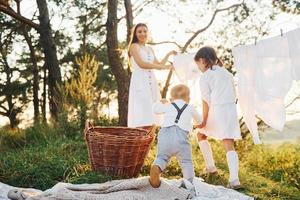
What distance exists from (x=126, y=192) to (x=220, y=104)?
4.75ft

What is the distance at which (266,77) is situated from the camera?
5.41 metres

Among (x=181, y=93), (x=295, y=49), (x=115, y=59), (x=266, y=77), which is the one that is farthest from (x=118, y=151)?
(x=115, y=59)

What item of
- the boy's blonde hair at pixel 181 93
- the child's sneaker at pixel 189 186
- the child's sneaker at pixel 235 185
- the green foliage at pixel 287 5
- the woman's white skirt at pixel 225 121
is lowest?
the child's sneaker at pixel 235 185

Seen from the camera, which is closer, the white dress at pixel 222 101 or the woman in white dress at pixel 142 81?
the white dress at pixel 222 101

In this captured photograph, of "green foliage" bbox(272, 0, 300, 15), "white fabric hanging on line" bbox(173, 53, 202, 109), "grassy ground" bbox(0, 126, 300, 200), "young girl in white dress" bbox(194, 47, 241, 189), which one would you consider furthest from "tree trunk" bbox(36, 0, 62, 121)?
"young girl in white dress" bbox(194, 47, 241, 189)

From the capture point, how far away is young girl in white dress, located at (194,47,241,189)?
5488mm

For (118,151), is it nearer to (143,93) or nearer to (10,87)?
(143,93)

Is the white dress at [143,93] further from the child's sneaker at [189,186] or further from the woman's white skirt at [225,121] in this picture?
the child's sneaker at [189,186]

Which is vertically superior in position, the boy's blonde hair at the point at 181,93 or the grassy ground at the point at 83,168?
the boy's blonde hair at the point at 181,93

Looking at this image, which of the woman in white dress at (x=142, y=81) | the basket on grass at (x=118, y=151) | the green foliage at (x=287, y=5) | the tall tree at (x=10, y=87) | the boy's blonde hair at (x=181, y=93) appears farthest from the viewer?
the tall tree at (x=10, y=87)

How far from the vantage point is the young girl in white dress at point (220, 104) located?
549cm

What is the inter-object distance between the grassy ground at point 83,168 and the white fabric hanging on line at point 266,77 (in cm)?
74

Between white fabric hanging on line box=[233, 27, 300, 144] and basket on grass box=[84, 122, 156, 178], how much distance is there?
1070 millimetres

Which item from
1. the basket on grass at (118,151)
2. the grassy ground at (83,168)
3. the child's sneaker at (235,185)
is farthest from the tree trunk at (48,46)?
the child's sneaker at (235,185)
